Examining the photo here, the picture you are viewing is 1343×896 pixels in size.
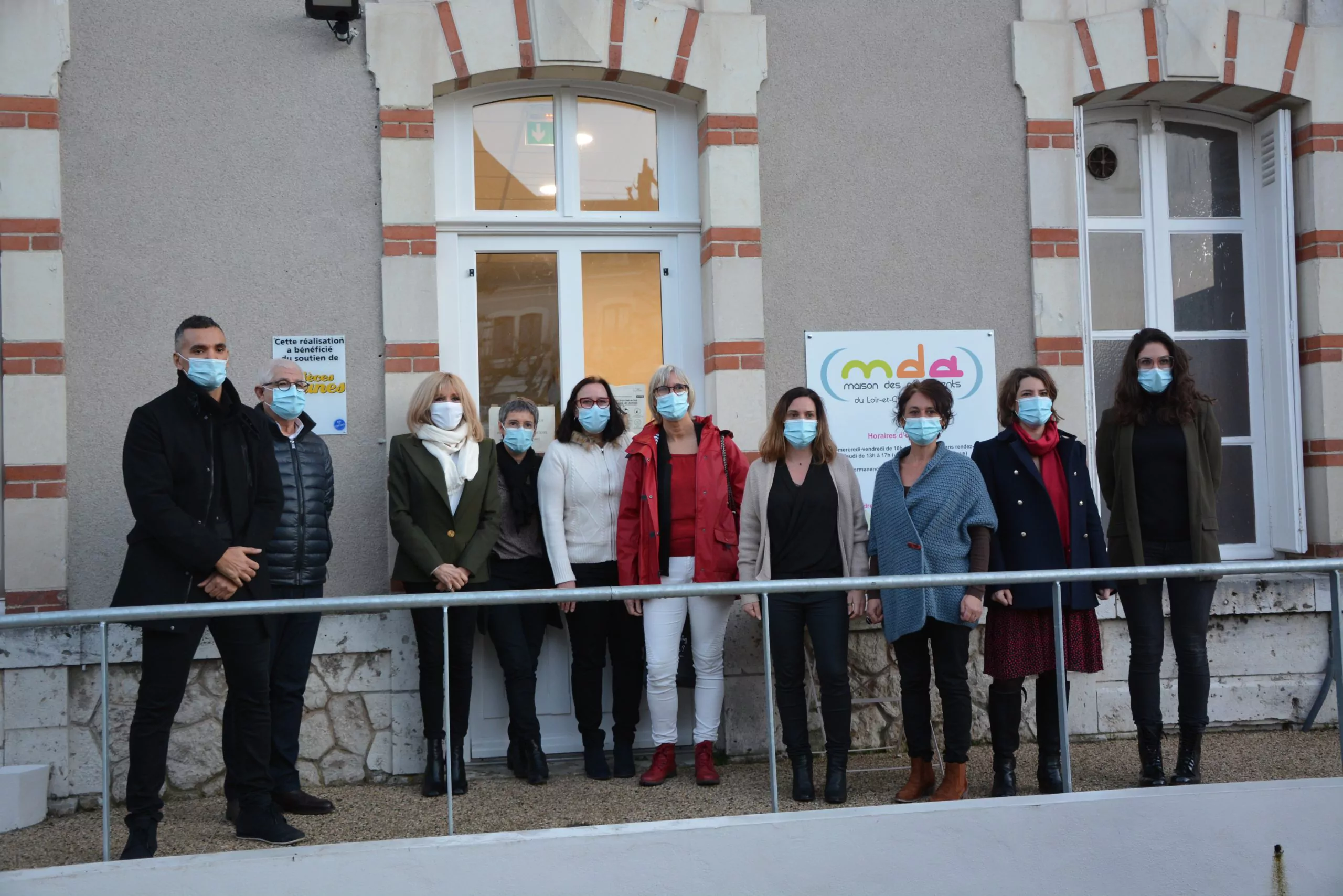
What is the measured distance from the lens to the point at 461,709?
491 centimetres

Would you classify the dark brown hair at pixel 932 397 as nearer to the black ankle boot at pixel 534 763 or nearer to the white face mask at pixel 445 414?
the white face mask at pixel 445 414

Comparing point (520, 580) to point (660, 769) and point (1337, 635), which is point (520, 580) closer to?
point (660, 769)

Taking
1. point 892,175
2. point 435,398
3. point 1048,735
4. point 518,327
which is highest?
point 892,175

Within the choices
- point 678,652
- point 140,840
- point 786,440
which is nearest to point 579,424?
point 786,440

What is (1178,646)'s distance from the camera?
15.0 feet

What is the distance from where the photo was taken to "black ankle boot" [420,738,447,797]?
488 cm

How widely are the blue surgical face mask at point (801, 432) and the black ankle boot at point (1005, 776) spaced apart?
A: 56.5 inches

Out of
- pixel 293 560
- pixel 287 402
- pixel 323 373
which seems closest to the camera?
pixel 293 560

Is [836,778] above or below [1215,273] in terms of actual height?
below

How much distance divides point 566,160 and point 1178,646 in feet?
11.6

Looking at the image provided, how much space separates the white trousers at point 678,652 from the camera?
503 centimetres

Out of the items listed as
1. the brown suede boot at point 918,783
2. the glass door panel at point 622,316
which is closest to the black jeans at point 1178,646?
the brown suede boot at point 918,783

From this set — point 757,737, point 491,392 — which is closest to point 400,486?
point 491,392

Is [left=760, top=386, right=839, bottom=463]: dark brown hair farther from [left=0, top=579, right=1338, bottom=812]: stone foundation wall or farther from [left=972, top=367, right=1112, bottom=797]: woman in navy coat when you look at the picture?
[left=0, top=579, right=1338, bottom=812]: stone foundation wall
